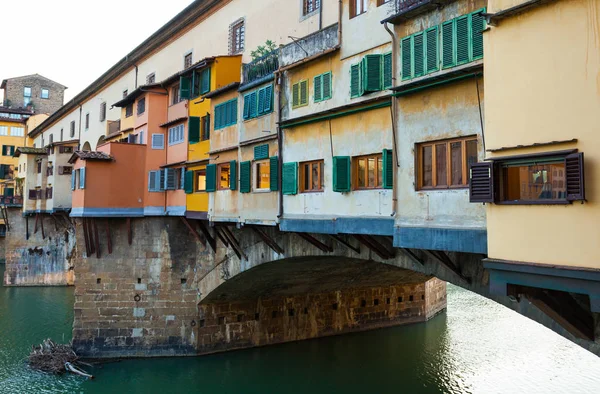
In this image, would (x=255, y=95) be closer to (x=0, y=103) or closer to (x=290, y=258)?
(x=290, y=258)

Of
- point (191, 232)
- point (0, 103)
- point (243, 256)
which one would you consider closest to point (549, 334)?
point (243, 256)

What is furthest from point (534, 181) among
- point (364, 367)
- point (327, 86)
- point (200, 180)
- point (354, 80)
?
point (364, 367)

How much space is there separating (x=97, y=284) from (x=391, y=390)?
433 inches

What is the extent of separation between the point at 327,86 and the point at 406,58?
253 cm

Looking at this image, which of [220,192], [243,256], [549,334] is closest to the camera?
[220,192]

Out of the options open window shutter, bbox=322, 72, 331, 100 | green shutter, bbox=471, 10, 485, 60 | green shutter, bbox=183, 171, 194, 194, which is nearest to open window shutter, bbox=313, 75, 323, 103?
open window shutter, bbox=322, 72, 331, 100

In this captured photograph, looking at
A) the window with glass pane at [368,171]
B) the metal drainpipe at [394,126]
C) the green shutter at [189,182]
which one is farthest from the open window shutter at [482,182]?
the green shutter at [189,182]

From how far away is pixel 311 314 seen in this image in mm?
22016

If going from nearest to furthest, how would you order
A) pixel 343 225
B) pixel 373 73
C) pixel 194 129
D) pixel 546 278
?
1. pixel 546 278
2. pixel 373 73
3. pixel 343 225
4. pixel 194 129

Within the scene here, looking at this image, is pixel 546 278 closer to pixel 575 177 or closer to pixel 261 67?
pixel 575 177

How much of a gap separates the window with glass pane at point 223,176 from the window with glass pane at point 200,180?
4.85ft

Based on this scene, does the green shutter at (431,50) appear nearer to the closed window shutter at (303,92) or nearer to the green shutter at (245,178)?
the closed window shutter at (303,92)

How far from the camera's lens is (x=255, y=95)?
13.7m

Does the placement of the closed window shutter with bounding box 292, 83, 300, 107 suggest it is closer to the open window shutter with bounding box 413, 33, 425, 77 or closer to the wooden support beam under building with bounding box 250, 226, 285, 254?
the open window shutter with bounding box 413, 33, 425, 77
